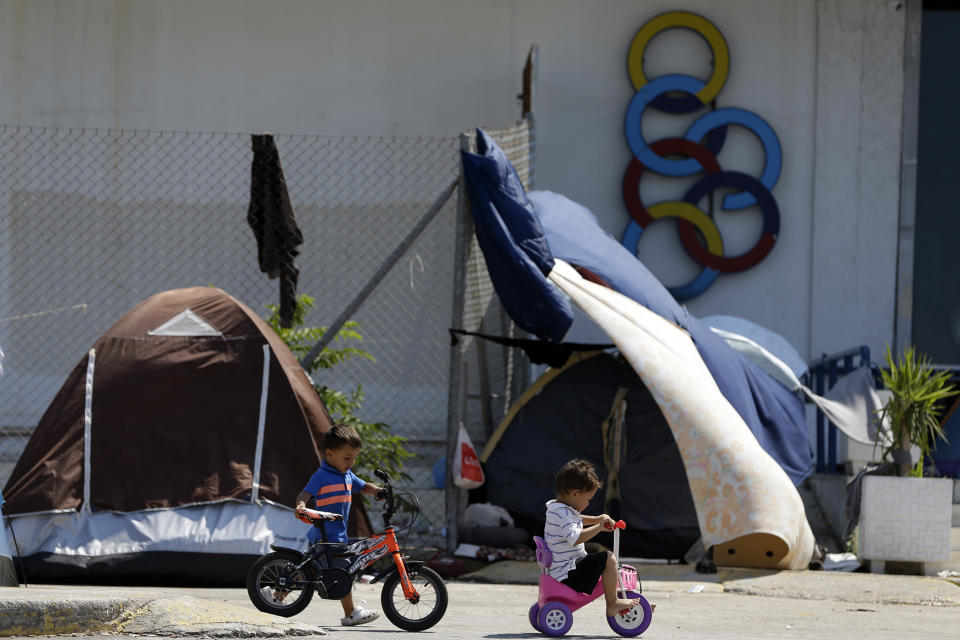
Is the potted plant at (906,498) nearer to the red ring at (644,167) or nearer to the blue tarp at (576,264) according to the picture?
the blue tarp at (576,264)

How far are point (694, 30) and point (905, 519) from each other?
535cm

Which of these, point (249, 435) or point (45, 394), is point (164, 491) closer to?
point (249, 435)

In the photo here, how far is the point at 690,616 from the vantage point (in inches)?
257

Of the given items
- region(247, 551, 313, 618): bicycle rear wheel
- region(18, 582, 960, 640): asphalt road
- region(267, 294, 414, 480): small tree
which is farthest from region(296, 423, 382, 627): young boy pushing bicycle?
region(267, 294, 414, 480): small tree

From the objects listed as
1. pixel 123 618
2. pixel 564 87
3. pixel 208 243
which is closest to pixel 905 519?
pixel 123 618

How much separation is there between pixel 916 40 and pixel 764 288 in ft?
8.55

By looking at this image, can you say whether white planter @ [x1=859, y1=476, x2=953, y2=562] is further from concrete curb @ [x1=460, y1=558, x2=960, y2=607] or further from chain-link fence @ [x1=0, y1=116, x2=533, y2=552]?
chain-link fence @ [x1=0, y1=116, x2=533, y2=552]

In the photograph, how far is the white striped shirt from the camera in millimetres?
5688

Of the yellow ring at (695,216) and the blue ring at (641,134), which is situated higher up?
the blue ring at (641,134)

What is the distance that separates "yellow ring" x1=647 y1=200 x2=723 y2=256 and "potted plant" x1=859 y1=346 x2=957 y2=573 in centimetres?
342

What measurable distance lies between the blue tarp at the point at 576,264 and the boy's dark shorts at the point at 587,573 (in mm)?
3134

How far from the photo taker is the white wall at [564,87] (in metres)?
12.0

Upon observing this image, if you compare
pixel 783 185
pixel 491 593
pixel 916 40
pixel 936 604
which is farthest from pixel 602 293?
pixel 916 40

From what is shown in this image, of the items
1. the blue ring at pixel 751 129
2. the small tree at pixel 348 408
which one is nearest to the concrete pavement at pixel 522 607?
the small tree at pixel 348 408
